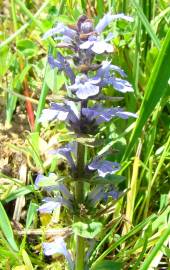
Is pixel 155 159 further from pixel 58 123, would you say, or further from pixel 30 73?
pixel 30 73

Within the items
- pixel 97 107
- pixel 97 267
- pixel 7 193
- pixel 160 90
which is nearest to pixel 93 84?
pixel 97 107

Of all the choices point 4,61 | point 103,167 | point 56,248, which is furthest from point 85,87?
point 4,61

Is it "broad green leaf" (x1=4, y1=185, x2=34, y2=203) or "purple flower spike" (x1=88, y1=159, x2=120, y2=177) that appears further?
"broad green leaf" (x1=4, y1=185, x2=34, y2=203)

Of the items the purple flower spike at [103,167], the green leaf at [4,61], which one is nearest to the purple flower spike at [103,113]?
the purple flower spike at [103,167]

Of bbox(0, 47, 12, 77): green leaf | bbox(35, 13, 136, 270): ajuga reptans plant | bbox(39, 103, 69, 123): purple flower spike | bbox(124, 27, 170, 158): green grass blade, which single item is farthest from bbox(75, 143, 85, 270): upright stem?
bbox(0, 47, 12, 77): green leaf

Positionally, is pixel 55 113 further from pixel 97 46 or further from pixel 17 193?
pixel 17 193

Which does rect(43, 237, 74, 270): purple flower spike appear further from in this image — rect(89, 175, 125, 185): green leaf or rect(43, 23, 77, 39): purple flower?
rect(43, 23, 77, 39): purple flower
